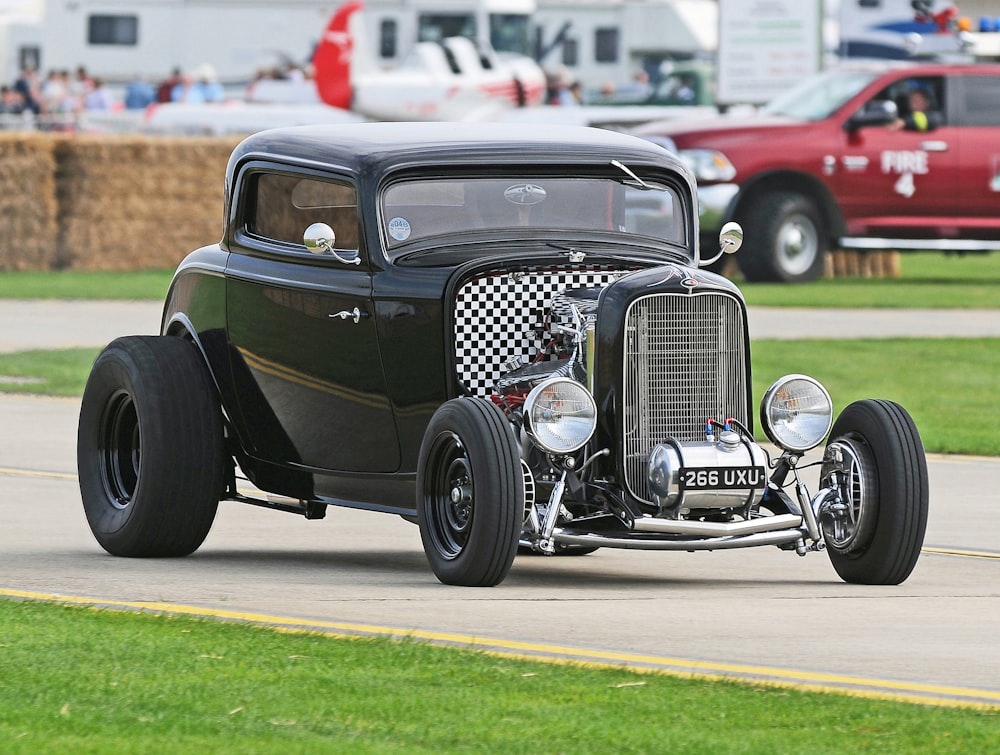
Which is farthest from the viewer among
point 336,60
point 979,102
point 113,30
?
point 113,30

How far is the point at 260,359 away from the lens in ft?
30.3

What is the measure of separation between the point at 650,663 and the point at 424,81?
37.3 meters

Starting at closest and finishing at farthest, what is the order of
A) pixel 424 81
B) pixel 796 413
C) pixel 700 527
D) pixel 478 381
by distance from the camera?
pixel 700 527
pixel 796 413
pixel 478 381
pixel 424 81

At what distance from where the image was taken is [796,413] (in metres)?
8.38

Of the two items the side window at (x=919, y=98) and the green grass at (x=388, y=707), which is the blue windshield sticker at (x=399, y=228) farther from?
the side window at (x=919, y=98)

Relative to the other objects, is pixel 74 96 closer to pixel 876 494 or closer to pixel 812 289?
pixel 812 289

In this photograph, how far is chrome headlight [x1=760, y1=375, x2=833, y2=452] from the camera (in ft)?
27.4

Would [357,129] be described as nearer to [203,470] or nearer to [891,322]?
[203,470]

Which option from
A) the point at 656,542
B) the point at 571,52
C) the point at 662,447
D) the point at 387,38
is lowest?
the point at 656,542

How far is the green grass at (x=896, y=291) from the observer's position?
78.8 ft

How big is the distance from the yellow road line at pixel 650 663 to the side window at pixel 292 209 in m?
2.36

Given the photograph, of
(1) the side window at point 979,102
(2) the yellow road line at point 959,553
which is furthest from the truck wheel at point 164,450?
(1) the side window at point 979,102

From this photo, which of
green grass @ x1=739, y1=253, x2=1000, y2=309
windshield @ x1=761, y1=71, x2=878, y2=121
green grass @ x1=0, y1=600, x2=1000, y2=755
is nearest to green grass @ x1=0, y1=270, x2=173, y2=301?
green grass @ x1=739, y1=253, x2=1000, y2=309

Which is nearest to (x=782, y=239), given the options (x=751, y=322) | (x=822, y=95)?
(x=822, y=95)
